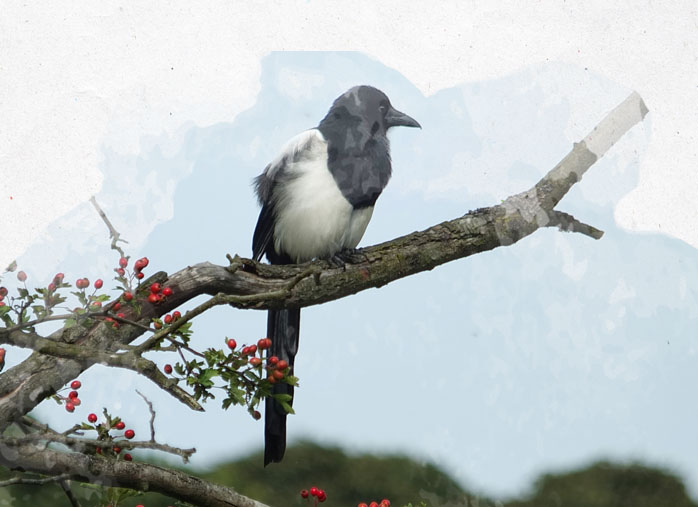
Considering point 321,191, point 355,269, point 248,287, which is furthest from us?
point 321,191

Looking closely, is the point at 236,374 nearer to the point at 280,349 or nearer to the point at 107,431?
the point at 107,431

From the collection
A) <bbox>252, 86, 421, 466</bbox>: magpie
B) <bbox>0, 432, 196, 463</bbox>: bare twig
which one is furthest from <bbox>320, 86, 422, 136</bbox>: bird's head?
<bbox>0, 432, 196, 463</bbox>: bare twig

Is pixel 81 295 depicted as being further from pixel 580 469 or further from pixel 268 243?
pixel 580 469

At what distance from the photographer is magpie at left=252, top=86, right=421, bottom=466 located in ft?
6.06

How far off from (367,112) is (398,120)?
8 centimetres

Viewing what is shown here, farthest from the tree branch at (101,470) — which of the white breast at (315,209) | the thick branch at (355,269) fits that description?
the white breast at (315,209)

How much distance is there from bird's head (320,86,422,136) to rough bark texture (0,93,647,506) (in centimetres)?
32

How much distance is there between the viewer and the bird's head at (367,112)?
6.30 ft

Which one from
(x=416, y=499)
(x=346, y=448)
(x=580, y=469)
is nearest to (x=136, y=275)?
(x=346, y=448)

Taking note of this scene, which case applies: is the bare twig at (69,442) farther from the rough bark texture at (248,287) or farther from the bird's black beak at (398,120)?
the bird's black beak at (398,120)

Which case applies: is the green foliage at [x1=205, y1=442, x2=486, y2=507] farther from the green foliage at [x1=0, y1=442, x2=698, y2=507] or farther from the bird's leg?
the bird's leg

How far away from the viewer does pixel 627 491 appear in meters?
2.01

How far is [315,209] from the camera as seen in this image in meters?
1.85

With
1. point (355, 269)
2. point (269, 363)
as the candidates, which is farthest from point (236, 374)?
point (355, 269)
